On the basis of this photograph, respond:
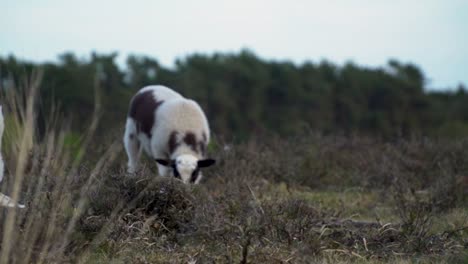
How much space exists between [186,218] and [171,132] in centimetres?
428

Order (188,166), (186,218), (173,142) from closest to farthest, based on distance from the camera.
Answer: (186,218) → (188,166) → (173,142)

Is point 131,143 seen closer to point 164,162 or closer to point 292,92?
point 164,162

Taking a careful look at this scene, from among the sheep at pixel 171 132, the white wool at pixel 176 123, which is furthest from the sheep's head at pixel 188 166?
the white wool at pixel 176 123

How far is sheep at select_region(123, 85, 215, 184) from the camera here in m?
11.2

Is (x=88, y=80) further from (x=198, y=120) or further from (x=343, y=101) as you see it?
(x=198, y=120)

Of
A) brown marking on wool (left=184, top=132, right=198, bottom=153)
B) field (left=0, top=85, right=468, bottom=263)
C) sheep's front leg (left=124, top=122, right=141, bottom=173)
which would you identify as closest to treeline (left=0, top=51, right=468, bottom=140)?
sheep's front leg (left=124, top=122, right=141, bottom=173)

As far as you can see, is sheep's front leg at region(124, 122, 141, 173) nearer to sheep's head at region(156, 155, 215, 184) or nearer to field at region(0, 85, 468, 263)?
sheep's head at region(156, 155, 215, 184)

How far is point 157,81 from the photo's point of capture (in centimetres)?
3306

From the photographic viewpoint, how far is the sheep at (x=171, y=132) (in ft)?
36.7

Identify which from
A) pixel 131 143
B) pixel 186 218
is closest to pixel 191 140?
pixel 131 143

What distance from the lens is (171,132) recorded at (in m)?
11.5

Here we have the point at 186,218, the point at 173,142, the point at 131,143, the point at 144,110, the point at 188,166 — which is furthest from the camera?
the point at 131,143

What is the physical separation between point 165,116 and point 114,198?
4570 mm

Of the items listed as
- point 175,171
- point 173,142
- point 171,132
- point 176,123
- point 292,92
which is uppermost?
point 176,123
